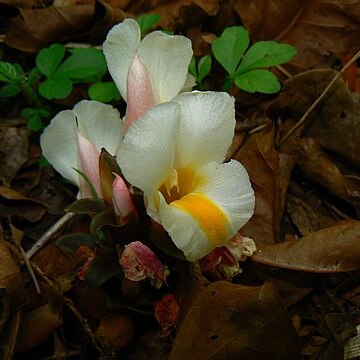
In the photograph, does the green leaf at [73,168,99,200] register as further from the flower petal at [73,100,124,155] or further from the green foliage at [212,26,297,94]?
the green foliage at [212,26,297,94]

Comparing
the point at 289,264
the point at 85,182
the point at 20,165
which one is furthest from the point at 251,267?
the point at 20,165

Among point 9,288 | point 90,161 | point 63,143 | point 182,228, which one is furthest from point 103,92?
point 182,228

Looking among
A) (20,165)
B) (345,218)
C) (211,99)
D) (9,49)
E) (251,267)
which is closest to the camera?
(211,99)

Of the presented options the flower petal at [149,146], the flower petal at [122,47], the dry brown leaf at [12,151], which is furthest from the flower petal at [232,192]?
the dry brown leaf at [12,151]

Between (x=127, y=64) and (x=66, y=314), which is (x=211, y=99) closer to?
(x=127, y=64)

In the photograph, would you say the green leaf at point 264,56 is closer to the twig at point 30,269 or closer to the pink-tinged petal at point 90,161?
the pink-tinged petal at point 90,161

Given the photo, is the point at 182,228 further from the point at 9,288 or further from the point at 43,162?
the point at 43,162
